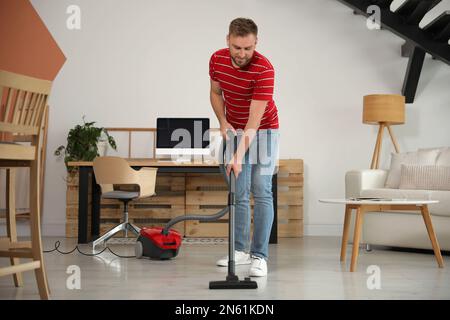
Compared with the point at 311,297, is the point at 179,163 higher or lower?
higher

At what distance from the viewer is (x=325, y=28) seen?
5871 mm

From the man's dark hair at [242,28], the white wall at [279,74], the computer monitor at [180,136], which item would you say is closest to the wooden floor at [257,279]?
the computer monitor at [180,136]

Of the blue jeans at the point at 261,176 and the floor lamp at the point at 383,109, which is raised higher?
the floor lamp at the point at 383,109

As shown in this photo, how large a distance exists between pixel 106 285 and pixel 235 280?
0.60m

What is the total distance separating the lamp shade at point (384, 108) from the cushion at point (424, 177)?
0.73 m

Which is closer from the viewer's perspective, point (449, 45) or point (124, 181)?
point (124, 181)

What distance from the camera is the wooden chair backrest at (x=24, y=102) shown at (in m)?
2.19

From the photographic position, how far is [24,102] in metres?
2.30

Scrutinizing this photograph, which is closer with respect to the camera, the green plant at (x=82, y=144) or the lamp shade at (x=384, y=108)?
the lamp shade at (x=384, y=108)

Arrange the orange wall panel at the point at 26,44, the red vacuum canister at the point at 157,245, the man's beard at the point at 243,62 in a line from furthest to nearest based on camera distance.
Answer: the orange wall panel at the point at 26,44 → the red vacuum canister at the point at 157,245 → the man's beard at the point at 243,62

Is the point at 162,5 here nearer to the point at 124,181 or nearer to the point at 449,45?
the point at 124,181

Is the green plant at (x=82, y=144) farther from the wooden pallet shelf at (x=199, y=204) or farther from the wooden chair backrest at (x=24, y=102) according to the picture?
the wooden chair backrest at (x=24, y=102)
